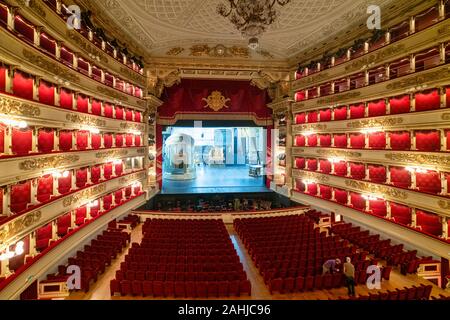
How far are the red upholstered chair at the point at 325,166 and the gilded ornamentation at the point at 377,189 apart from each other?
7.14 ft

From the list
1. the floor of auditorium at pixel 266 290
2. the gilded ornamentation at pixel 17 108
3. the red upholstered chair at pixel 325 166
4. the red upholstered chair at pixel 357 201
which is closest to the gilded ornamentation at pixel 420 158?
the red upholstered chair at pixel 357 201

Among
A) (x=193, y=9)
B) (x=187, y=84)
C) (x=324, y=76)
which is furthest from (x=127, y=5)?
(x=324, y=76)

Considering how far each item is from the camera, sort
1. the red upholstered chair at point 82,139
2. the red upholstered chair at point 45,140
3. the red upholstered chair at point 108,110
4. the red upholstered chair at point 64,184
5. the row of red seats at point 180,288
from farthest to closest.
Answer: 1. the red upholstered chair at point 108,110
2. the red upholstered chair at point 82,139
3. the red upholstered chair at point 64,184
4. the red upholstered chair at point 45,140
5. the row of red seats at point 180,288

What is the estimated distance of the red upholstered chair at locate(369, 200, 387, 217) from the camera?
14916 millimetres

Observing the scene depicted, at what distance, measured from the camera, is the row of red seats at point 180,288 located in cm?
880

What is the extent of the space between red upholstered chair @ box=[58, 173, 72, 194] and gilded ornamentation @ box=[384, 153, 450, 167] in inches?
603

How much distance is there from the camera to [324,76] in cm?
1875

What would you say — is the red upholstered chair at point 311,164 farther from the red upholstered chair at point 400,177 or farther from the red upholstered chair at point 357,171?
the red upholstered chair at point 400,177

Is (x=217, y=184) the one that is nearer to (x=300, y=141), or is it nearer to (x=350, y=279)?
(x=300, y=141)

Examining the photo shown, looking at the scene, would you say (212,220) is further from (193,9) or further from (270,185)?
(193,9)

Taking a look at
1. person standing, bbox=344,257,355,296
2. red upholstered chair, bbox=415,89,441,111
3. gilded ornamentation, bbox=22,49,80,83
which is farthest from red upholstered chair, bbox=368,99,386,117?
gilded ornamentation, bbox=22,49,80,83

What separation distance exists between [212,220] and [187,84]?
12.0 metres

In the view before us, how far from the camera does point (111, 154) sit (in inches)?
630

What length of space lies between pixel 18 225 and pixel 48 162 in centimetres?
279
